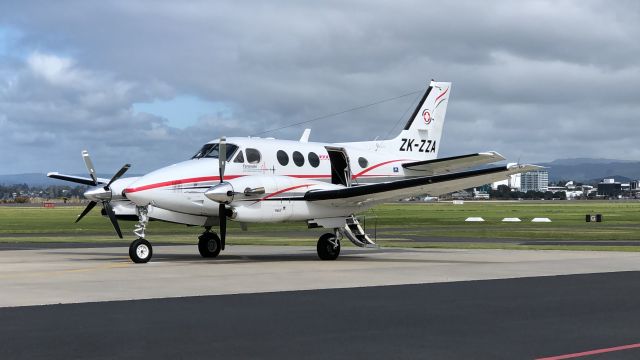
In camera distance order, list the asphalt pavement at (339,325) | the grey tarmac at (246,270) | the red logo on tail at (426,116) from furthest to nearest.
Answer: the red logo on tail at (426,116), the grey tarmac at (246,270), the asphalt pavement at (339,325)

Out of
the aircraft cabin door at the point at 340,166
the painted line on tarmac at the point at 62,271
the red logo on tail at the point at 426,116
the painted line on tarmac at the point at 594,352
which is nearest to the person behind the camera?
the painted line on tarmac at the point at 594,352

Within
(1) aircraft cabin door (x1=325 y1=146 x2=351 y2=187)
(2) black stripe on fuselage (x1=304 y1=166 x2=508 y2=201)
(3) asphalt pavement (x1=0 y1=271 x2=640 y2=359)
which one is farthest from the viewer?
(1) aircraft cabin door (x1=325 y1=146 x2=351 y2=187)

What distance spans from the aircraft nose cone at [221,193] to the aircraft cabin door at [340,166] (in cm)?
584

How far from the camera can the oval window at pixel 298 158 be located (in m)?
29.5

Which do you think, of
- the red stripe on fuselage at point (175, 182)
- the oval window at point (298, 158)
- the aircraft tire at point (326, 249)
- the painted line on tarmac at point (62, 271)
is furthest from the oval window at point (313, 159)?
the painted line on tarmac at point (62, 271)

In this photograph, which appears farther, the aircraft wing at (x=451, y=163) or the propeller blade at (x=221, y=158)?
the aircraft wing at (x=451, y=163)

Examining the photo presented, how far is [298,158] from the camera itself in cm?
2959

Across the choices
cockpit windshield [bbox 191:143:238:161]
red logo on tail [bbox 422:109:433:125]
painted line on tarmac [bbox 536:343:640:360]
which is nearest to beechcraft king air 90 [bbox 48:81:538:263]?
cockpit windshield [bbox 191:143:238:161]

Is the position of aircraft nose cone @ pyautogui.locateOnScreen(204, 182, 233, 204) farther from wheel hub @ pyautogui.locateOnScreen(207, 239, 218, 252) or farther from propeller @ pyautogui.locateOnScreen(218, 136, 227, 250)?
wheel hub @ pyautogui.locateOnScreen(207, 239, 218, 252)

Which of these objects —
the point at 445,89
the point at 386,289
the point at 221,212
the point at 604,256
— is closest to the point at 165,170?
the point at 221,212

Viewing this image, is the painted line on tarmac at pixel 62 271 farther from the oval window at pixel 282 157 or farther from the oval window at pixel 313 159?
the oval window at pixel 313 159

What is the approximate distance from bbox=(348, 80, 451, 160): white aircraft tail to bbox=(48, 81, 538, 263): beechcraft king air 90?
10.3 ft

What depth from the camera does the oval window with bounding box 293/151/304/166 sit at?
29484 mm

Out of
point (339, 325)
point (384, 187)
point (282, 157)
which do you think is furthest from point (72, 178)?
point (339, 325)
